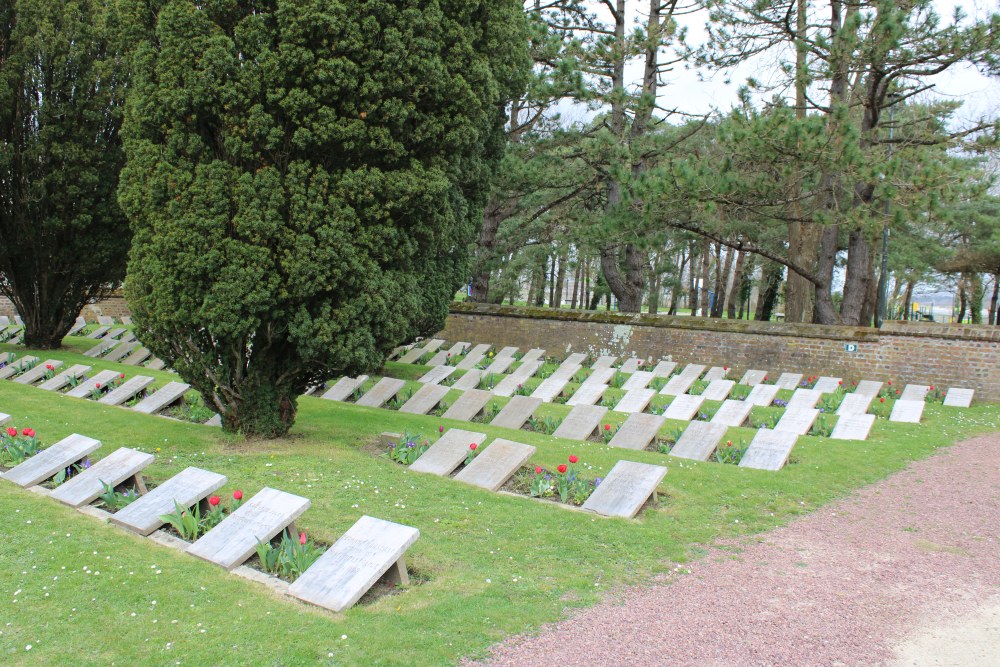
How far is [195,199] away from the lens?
23.7 feet

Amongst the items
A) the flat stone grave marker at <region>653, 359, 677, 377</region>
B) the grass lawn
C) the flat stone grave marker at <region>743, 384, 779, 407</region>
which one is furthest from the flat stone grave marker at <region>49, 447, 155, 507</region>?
the flat stone grave marker at <region>653, 359, 677, 377</region>

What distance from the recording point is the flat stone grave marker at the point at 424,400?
10742 millimetres

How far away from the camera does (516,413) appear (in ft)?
32.6

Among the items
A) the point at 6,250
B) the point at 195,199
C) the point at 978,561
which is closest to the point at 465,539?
the point at 978,561

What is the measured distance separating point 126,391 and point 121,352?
4568mm

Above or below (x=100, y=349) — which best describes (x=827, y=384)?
above

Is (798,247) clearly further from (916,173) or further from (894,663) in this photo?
(894,663)

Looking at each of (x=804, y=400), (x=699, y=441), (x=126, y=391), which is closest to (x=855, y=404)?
(x=804, y=400)

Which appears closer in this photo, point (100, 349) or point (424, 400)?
point (424, 400)

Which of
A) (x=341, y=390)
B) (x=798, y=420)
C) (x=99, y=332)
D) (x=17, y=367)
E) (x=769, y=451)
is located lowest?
(x=99, y=332)

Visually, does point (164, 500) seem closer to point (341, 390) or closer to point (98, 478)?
point (98, 478)

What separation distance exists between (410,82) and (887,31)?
809 centimetres

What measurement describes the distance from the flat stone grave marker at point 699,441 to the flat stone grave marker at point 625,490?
69.4 inches

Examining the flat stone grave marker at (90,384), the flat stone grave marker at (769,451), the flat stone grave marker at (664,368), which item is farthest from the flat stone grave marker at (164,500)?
the flat stone grave marker at (664,368)
